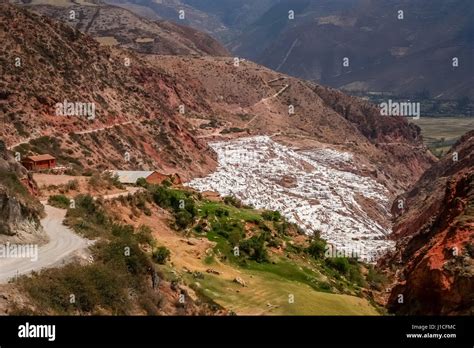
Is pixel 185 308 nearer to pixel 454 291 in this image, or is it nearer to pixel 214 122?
pixel 454 291

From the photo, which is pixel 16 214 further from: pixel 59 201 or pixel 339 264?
pixel 339 264

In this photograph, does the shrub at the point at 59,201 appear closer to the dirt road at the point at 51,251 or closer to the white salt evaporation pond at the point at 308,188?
the dirt road at the point at 51,251

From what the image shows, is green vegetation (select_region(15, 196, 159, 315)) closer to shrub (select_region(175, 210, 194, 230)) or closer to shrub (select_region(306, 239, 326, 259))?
shrub (select_region(175, 210, 194, 230))

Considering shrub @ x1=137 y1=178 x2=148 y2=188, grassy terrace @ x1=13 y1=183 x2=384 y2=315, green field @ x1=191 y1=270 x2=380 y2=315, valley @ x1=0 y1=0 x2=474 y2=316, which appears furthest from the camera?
shrub @ x1=137 y1=178 x2=148 y2=188

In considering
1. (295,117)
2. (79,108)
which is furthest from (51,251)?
(295,117)

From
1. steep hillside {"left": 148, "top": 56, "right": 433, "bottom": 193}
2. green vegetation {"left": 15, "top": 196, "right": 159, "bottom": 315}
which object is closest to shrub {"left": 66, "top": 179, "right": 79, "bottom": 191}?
green vegetation {"left": 15, "top": 196, "right": 159, "bottom": 315}
